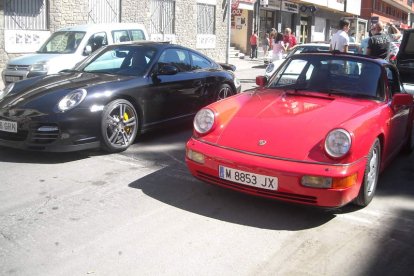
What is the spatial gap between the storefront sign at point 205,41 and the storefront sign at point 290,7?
38.2 feet

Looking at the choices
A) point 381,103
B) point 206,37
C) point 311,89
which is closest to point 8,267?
point 311,89

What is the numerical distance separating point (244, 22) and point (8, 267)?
90.5 ft

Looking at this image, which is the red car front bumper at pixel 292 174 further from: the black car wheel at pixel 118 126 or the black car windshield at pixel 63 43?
the black car windshield at pixel 63 43

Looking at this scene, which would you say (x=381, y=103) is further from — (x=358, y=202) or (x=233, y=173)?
(x=233, y=173)

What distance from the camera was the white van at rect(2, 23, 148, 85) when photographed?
1039 centimetres

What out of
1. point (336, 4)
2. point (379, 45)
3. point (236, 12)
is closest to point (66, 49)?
point (379, 45)

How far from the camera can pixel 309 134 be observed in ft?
13.2

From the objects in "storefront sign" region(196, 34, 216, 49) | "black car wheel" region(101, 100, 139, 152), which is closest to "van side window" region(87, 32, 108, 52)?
"black car wheel" region(101, 100, 139, 152)

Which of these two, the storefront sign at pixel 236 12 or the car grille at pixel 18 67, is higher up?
the storefront sign at pixel 236 12

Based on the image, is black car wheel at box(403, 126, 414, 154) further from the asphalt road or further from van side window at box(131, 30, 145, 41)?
van side window at box(131, 30, 145, 41)

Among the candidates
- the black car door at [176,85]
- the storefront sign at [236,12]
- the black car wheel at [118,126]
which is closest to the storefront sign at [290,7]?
the storefront sign at [236,12]

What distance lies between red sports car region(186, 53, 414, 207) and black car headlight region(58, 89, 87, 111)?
1.65 metres

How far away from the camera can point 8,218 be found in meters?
3.86

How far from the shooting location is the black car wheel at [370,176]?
13.5 ft
